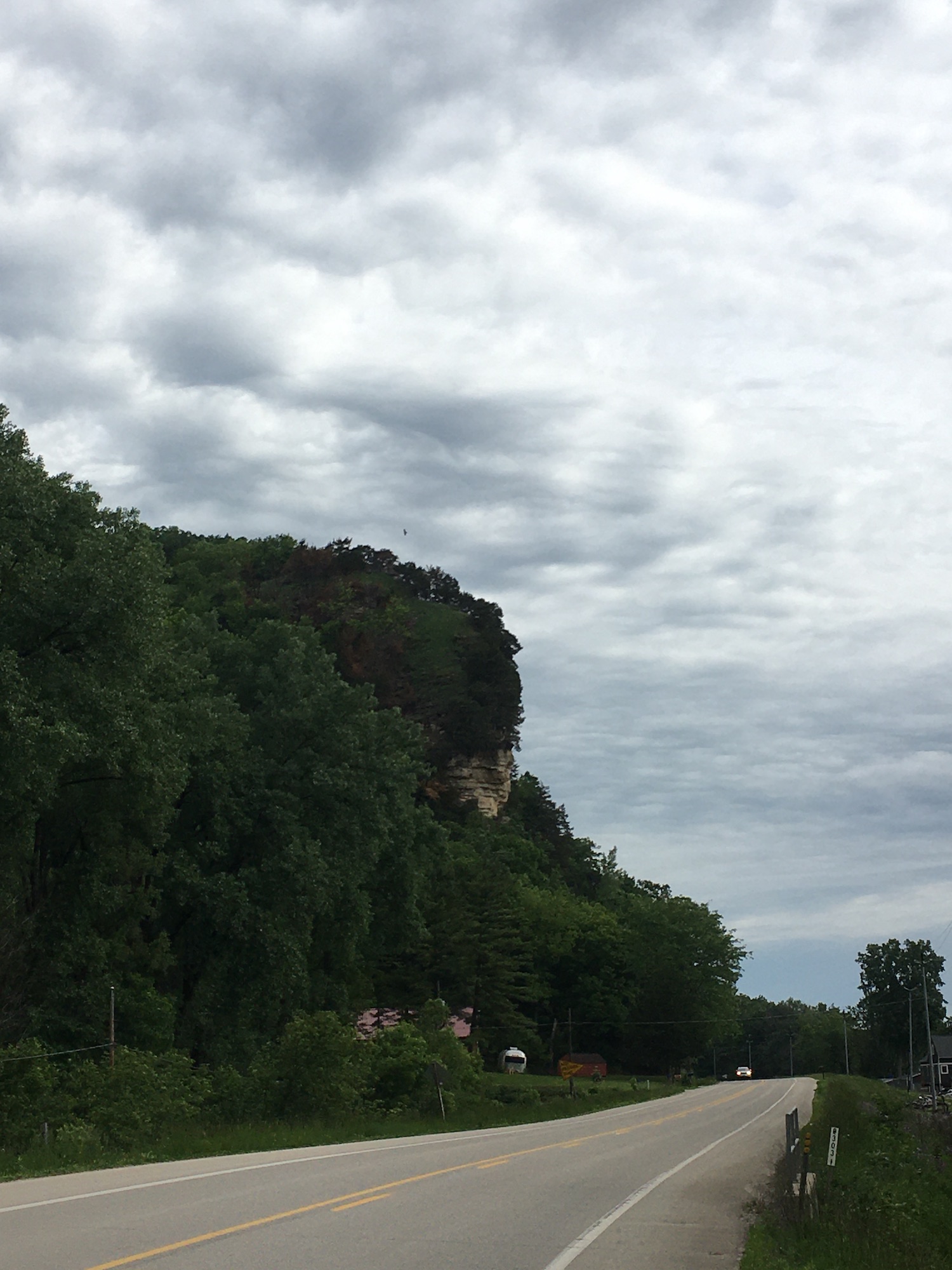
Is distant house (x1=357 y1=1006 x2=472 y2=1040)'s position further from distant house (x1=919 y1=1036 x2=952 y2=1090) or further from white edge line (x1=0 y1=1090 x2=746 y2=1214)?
distant house (x1=919 y1=1036 x2=952 y2=1090)

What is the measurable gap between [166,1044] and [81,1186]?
26179 mm

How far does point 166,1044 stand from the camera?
38812 mm

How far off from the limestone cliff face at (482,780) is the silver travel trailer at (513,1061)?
29.6m

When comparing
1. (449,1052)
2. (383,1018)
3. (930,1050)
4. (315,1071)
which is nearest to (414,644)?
(383,1018)

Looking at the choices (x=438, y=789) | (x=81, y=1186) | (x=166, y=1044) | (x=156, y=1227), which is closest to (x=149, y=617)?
(x=166, y=1044)

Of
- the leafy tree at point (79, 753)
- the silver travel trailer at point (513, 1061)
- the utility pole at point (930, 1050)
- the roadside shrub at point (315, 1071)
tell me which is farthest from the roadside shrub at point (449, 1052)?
the silver travel trailer at point (513, 1061)

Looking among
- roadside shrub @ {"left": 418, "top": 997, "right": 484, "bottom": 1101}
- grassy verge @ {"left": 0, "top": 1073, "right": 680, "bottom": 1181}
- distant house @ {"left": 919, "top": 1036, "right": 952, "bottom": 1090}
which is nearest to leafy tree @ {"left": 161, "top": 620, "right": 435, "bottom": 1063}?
roadside shrub @ {"left": 418, "top": 997, "right": 484, "bottom": 1101}

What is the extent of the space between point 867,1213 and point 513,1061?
79.4 m

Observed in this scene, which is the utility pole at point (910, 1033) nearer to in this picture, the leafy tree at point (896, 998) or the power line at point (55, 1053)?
the leafy tree at point (896, 998)

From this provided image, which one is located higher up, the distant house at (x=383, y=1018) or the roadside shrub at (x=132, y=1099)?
the roadside shrub at (x=132, y=1099)

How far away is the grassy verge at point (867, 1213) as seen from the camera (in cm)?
1087

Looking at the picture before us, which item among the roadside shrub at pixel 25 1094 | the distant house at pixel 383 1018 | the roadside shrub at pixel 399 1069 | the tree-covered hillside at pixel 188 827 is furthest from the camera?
the distant house at pixel 383 1018

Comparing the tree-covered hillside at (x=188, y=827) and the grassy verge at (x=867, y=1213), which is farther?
the tree-covered hillside at (x=188, y=827)

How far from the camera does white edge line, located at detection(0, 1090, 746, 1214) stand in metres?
12.3
